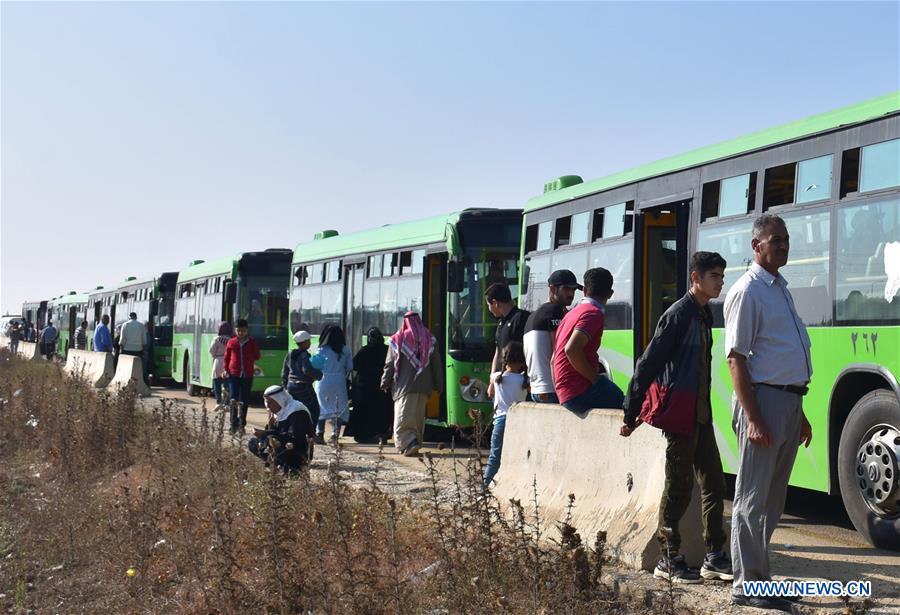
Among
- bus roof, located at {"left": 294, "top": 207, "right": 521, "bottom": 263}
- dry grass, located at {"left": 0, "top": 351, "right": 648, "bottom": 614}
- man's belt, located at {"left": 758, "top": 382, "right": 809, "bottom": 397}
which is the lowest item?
dry grass, located at {"left": 0, "top": 351, "right": 648, "bottom": 614}

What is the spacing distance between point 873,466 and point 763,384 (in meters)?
3.15

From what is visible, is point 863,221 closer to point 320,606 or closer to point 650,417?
point 650,417

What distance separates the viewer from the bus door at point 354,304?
20859 mm

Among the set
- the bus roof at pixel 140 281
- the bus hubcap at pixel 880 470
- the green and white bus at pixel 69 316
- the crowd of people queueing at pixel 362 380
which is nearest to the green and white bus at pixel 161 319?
the bus roof at pixel 140 281

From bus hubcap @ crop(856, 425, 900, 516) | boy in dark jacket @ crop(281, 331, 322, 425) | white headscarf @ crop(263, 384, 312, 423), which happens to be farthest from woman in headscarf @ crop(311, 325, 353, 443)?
bus hubcap @ crop(856, 425, 900, 516)

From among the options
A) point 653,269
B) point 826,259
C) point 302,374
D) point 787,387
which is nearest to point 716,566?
point 787,387

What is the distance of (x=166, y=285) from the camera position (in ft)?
128

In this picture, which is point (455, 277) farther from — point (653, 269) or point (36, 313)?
point (36, 313)

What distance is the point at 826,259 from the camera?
33.4 feet

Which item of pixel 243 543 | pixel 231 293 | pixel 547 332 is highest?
pixel 231 293

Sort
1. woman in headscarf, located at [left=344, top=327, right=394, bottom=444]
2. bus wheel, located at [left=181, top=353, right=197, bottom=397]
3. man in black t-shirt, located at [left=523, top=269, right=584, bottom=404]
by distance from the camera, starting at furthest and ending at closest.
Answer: bus wheel, located at [left=181, top=353, right=197, bottom=397], woman in headscarf, located at [left=344, top=327, right=394, bottom=444], man in black t-shirt, located at [left=523, top=269, right=584, bottom=404]

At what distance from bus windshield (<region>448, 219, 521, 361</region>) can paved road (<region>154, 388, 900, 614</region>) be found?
13.0ft

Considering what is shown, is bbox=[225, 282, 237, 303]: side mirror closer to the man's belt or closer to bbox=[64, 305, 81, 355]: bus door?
the man's belt

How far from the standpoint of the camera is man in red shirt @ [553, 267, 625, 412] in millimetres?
9016
